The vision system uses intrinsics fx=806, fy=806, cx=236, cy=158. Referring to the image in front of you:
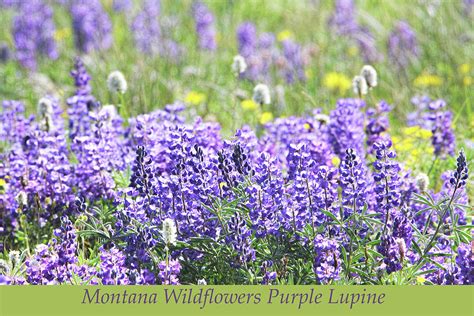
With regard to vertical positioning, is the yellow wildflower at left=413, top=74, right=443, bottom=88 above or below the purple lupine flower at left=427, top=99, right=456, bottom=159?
below

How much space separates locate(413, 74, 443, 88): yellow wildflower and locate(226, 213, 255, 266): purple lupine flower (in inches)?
140

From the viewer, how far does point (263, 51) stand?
7199 mm

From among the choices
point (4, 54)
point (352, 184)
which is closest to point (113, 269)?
point (352, 184)

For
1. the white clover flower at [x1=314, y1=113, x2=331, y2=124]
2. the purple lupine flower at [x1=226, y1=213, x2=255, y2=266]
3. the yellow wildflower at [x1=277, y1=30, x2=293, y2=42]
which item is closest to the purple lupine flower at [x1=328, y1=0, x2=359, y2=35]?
the yellow wildflower at [x1=277, y1=30, x2=293, y2=42]

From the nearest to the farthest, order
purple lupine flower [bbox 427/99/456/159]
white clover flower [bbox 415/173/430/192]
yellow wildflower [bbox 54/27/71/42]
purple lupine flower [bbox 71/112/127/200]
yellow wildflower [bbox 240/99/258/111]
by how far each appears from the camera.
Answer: white clover flower [bbox 415/173/430/192] → purple lupine flower [bbox 71/112/127/200] → purple lupine flower [bbox 427/99/456/159] → yellow wildflower [bbox 240/99/258/111] → yellow wildflower [bbox 54/27/71/42]

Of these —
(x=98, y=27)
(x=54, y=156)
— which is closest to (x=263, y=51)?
(x=98, y=27)

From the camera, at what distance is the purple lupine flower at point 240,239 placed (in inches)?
114

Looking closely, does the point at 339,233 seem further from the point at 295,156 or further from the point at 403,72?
the point at 403,72

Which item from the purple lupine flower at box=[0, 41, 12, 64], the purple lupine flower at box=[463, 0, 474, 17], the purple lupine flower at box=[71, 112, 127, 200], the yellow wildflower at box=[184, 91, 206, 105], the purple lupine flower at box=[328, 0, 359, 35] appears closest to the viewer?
the purple lupine flower at box=[71, 112, 127, 200]

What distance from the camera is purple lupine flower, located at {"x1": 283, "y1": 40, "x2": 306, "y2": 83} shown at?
6754mm

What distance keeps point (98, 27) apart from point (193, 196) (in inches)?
186

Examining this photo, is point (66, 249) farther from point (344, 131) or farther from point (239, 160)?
point (344, 131)

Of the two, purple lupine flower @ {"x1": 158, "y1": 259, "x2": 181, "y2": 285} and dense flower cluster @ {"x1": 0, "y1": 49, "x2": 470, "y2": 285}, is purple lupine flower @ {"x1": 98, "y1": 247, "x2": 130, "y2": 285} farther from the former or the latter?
purple lupine flower @ {"x1": 158, "y1": 259, "x2": 181, "y2": 285}

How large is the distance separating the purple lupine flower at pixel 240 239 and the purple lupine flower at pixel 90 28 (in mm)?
4457
